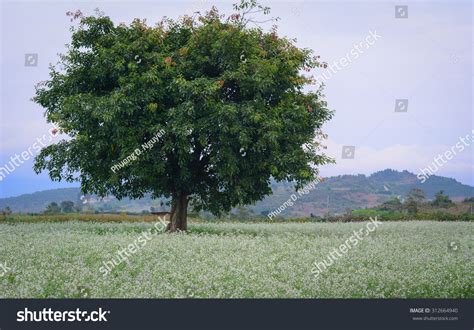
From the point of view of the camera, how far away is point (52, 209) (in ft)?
161

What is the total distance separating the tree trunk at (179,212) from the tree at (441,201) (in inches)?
1200

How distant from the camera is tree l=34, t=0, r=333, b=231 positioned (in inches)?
1109

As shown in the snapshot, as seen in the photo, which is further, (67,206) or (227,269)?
(67,206)

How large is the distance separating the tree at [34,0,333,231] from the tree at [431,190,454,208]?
2728 cm

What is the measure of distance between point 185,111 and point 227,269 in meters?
10.7

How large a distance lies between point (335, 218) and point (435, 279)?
3328cm

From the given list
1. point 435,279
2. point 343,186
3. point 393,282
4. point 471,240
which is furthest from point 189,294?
point 343,186
